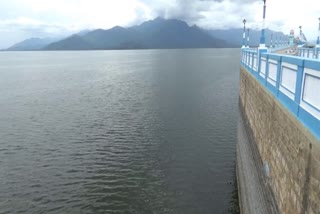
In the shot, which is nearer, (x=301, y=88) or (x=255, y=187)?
(x=301, y=88)

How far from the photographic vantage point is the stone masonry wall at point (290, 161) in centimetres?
696

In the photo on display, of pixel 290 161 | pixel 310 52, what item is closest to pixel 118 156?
pixel 290 161

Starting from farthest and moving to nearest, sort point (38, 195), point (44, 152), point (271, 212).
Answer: point (44, 152)
point (38, 195)
point (271, 212)

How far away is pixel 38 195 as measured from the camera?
69.0ft

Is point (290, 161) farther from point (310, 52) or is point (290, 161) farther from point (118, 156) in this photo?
point (310, 52)

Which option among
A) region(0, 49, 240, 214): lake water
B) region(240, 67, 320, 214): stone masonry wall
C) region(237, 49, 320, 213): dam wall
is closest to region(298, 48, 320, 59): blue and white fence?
region(0, 49, 240, 214): lake water

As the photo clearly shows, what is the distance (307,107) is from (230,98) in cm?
4579

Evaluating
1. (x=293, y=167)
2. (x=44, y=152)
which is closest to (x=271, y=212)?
(x=293, y=167)

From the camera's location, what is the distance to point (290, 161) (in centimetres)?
911

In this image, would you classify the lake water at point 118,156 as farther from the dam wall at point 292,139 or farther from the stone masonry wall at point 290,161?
the stone masonry wall at point 290,161

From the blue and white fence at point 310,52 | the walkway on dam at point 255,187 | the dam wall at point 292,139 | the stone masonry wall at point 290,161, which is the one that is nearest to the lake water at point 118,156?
the walkway on dam at point 255,187

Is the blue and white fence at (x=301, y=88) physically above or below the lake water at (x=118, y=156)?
above

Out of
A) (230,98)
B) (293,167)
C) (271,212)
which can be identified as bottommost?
(230,98)

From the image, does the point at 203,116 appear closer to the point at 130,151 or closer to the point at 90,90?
the point at 130,151
